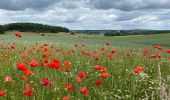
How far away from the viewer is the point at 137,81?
615 centimetres

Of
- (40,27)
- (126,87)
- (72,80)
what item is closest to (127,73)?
(126,87)

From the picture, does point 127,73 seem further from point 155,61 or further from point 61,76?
point 155,61

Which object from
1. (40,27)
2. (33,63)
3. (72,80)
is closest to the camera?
(33,63)

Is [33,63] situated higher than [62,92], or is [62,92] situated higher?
[33,63]

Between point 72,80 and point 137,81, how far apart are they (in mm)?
1145

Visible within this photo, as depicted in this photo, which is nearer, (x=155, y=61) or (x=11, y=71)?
(x=11, y=71)

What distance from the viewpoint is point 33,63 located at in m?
4.66

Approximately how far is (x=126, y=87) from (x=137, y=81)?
27cm

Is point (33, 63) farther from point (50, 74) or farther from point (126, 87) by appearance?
point (126, 87)

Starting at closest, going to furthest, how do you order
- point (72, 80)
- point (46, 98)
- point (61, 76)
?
point (46, 98), point (72, 80), point (61, 76)

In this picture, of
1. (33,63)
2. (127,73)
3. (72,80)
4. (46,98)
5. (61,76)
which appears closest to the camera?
(33,63)

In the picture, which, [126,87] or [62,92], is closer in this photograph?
[62,92]

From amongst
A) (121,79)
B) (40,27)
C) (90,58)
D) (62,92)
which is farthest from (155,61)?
(40,27)

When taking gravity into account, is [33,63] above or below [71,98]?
above
